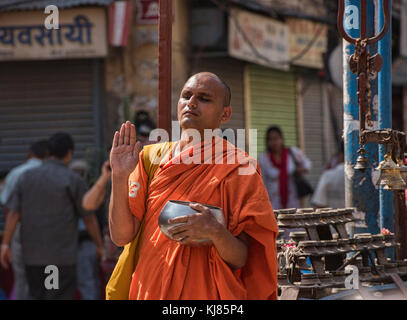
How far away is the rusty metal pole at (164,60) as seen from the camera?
9.43ft

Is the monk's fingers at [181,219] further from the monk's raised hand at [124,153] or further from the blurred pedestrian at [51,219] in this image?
the blurred pedestrian at [51,219]

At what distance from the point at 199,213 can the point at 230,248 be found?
0.58ft

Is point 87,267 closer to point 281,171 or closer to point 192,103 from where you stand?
point 281,171

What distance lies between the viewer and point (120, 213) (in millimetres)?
2285

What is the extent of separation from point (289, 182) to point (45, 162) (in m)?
2.98

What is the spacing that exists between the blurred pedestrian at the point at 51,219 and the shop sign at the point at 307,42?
5608 mm

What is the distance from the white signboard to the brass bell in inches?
247

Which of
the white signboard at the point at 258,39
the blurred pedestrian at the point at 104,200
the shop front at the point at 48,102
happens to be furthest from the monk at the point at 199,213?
the white signboard at the point at 258,39

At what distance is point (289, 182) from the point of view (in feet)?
24.0

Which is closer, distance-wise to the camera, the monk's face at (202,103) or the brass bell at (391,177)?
the monk's face at (202,103)

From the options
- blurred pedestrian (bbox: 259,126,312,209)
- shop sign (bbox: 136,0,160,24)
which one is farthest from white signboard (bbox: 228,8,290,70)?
blurred pedestrian (bbox: 259,126,312,209)

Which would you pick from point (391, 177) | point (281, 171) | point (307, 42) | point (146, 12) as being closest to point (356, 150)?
point (391, 177)

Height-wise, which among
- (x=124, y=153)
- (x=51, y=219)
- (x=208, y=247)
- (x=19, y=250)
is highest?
(x=124, y=153)

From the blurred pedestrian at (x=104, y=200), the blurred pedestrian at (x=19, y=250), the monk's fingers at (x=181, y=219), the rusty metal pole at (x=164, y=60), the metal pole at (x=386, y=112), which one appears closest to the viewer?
the monk's fingers at (x=181, y=219)
